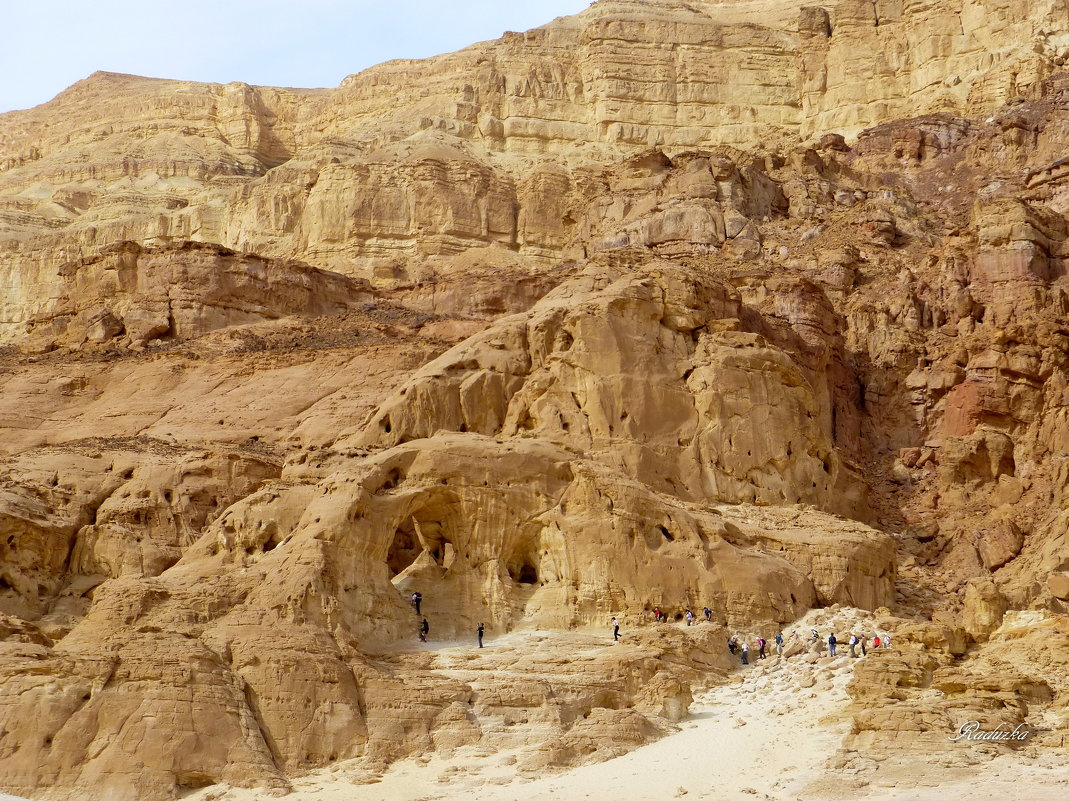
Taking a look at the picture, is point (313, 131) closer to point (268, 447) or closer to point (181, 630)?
point (268, 447)

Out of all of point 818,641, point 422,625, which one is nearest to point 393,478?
point 422,625

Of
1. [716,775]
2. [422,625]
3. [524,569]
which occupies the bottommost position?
[716,775]

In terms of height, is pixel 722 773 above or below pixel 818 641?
below

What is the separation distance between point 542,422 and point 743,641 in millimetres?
9774

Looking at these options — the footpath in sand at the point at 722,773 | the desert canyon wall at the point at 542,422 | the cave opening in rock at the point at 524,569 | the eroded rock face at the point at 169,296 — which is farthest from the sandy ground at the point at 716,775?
the eroded rock face at the point at 169,296

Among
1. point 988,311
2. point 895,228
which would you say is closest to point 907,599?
point 988,311

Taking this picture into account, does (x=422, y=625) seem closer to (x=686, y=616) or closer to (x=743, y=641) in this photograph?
(x=686, y=616)

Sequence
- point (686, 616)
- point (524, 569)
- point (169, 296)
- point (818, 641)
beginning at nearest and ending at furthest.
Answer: point (818, 641)
point (686, 616)
point (524, 569)
point (169, 296)

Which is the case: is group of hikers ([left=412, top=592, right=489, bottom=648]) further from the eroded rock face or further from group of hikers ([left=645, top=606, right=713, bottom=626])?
the eroded rock face

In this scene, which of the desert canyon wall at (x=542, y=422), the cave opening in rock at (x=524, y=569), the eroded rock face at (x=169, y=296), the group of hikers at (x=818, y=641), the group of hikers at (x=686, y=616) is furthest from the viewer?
the eroded rock face at (x=169, y=296)

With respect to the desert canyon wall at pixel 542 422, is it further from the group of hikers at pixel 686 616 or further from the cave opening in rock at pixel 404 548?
the group of hikers at pixel 686 616

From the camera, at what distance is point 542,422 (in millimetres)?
45719

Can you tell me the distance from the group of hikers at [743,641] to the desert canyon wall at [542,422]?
400 millimetres

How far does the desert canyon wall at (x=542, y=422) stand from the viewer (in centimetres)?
3328
